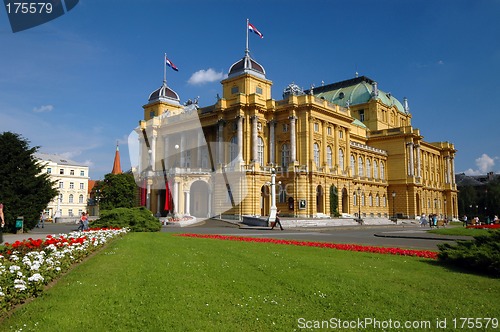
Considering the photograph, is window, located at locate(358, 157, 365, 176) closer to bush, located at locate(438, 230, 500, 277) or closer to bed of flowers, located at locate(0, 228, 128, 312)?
bush, located at locate(438, 230, 500, 277)

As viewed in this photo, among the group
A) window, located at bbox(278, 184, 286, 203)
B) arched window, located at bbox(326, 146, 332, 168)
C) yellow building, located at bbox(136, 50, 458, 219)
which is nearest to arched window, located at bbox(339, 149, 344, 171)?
yellow building, located at bbox(136, 50, 458, 219)

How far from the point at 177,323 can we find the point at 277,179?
173ft

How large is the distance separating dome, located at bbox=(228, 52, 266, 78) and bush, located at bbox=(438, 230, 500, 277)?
5082 centimetres

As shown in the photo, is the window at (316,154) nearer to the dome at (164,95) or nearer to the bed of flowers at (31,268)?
the dome at (164,95)

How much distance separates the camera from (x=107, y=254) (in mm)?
13828

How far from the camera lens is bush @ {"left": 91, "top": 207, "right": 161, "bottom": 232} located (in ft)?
88.0

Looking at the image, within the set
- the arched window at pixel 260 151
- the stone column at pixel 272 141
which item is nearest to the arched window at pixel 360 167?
the stone column at pixel 272 141

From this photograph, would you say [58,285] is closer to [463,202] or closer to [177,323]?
[177,323]

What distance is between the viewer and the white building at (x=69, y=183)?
93625 millimetres

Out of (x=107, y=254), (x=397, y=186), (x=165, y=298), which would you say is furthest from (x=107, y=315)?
(x=397, y=186)

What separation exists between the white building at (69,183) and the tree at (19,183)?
7039cm

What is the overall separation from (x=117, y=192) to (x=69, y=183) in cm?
2593

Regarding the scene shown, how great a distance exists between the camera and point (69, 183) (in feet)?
315

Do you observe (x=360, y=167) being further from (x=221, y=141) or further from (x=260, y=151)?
(x=221, y=141)
